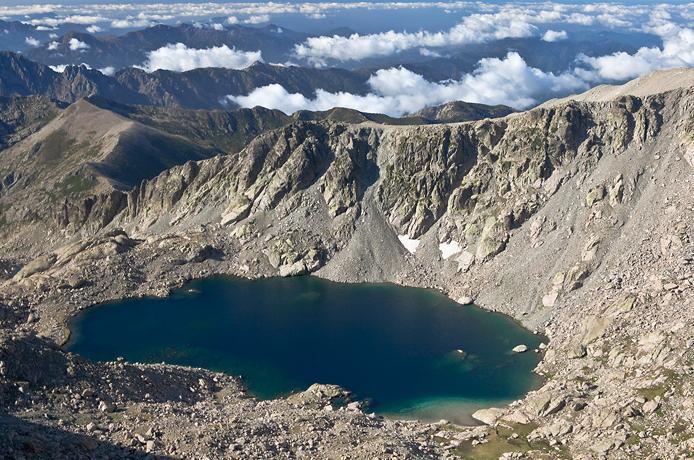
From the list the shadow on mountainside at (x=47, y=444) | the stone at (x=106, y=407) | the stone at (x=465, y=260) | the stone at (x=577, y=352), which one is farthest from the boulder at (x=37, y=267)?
the stone at (x=577, y=352)

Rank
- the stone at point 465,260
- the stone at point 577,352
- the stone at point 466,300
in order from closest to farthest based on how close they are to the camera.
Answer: the stone at point 577,352
the stone at point 466,300
the stone at point 465,260

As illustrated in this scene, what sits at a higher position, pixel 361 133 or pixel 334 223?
pixel 361 133

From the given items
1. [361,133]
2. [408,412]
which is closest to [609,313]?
[408,412]

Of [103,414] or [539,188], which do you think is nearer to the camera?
[103,414]

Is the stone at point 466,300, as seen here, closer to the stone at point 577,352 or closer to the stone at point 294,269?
the stone at point 577,352

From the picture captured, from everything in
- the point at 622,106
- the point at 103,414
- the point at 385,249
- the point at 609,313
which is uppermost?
the point at 622,106

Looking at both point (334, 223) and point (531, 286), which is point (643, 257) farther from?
point (334, 223)

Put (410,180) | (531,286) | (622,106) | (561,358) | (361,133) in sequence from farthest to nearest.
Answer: (361,133), (410,180), (622,106), (531,286), (561,358)
